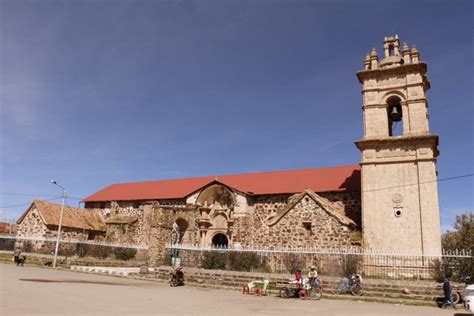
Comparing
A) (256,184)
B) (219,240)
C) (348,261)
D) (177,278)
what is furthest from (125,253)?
(348,261)

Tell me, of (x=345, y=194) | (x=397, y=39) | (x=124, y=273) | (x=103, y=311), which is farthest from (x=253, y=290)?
(x=397, y=39)

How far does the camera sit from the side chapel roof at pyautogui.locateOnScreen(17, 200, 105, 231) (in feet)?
101

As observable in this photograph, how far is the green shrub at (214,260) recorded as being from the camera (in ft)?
65.2

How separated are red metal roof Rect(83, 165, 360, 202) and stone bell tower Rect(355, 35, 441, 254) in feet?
11.7

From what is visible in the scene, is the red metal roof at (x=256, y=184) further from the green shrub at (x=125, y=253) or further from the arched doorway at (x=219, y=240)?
the green shrub at (x=125, y=253)

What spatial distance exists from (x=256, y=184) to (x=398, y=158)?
11359 millimetres

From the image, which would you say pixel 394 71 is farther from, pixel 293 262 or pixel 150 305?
pixel 150 305

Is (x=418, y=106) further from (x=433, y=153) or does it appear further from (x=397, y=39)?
(x=397, y=39)

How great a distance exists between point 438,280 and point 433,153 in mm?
6576

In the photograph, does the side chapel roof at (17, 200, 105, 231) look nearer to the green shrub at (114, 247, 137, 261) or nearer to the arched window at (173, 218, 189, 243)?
the green shrub at (114, 247, 137, 261)

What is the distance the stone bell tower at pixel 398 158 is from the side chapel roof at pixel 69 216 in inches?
901

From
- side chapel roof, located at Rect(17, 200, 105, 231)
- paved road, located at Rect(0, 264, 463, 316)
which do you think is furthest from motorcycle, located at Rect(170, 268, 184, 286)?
side chapel roof, located at Rect(17, 200, 105, 231)

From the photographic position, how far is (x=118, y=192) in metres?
35.9

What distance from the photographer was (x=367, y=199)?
20.1 meters
